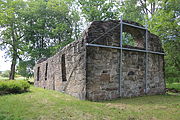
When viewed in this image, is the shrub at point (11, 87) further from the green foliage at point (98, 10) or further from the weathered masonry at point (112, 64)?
the green foliage at point (98, 10)

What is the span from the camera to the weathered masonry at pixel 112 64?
5715 millimetres

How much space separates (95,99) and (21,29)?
64.1ft

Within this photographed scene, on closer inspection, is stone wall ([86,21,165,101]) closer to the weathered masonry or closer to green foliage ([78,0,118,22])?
the weathered masonry

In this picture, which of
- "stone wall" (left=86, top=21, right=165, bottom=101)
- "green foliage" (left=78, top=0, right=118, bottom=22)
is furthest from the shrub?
"green foliage" (left=78, top=0, right=118, bottom=22)

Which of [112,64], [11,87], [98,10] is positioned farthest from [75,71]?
[98,10]

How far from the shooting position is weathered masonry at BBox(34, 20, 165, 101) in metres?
5.71

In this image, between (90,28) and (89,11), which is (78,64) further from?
(89,11)

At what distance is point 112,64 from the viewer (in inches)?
246

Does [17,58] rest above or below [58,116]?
above

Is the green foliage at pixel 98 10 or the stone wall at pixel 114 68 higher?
the green foliage at pixel 98 10

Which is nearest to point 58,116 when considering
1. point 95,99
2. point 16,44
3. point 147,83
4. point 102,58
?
point 95,99

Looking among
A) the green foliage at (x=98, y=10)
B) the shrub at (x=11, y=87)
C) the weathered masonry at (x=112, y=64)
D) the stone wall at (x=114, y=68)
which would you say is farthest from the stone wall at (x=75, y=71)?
the green foliage at (x=98, y=10)

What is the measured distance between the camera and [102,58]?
598 centimetres

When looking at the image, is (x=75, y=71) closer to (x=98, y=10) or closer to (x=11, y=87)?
(x=11, y=87)
